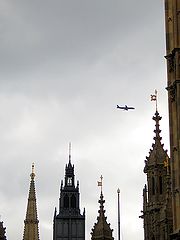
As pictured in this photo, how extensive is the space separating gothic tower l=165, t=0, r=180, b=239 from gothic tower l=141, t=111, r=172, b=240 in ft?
62.4

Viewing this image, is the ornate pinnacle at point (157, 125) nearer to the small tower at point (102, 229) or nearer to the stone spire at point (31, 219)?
the small tower at point (102, 229)

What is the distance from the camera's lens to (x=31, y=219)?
502 feet

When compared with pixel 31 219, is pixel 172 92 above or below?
below

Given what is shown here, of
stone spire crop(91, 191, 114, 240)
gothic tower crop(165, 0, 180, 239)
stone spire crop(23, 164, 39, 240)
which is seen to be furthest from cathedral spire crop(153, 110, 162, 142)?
stone spire crop(23, 164, 39, 240)

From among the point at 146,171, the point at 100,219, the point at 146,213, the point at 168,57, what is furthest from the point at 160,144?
the point at 168,57

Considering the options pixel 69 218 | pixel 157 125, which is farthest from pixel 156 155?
pixel 69 218

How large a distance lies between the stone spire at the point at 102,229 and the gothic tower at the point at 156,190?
5.01m

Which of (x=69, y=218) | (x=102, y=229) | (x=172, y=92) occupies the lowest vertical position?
(x=102, y=229)

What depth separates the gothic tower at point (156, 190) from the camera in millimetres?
63625

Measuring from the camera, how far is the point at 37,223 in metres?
153

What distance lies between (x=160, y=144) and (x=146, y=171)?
3136 millimetres

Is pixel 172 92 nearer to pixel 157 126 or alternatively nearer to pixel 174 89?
pixel 174 89

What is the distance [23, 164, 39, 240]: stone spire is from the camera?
493 ft

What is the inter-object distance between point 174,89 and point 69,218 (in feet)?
368
